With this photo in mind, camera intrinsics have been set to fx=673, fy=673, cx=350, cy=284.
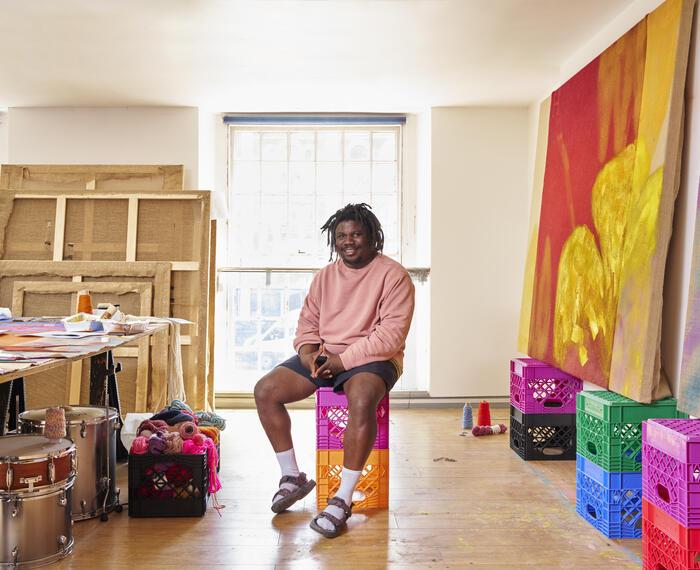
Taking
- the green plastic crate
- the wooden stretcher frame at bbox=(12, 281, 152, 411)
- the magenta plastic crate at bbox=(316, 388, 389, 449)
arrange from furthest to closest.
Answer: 1. the wooden stretcher frame at bbox=(12, 281, 152, 411)
2. the magenta plastic crate at bbox=(316, 388, 389, 449)
3. the green plastic crate

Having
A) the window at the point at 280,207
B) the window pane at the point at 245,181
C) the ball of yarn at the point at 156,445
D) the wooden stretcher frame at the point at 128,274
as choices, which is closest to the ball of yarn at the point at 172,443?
the ball of yarn at the point at 156,445

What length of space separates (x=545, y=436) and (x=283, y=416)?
1.71 metres

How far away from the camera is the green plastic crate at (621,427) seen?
2.70 m

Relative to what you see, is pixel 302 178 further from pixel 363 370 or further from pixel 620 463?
pixel 620 463

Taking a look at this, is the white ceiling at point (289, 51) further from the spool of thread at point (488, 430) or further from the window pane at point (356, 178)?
the spool of thread at point (488, 430)

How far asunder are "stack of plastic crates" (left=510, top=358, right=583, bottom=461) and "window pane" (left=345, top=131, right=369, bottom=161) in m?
2.59

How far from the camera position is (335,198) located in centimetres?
578

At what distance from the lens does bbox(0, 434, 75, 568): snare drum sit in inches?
88.0

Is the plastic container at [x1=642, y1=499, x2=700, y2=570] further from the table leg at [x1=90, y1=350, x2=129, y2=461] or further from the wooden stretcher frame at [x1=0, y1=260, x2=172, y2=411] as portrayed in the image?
the wooden stretcher frame at [x1=0, y1=260, x2=172, y2=411]

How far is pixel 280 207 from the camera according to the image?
5766mm

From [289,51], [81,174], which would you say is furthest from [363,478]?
[81,174]

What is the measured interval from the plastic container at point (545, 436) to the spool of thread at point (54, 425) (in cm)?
252

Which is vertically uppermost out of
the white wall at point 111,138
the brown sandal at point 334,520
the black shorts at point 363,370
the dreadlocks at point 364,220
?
the white wall at point 111,138

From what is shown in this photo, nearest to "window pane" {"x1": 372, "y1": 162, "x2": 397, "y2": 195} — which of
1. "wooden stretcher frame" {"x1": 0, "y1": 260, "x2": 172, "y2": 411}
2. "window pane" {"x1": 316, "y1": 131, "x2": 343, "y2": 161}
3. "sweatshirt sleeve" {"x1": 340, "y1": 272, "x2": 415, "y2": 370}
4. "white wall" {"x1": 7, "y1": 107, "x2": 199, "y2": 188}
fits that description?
"window pane" {"x1": 316, "y1": 131, "x2": 343, "y2": 161}
